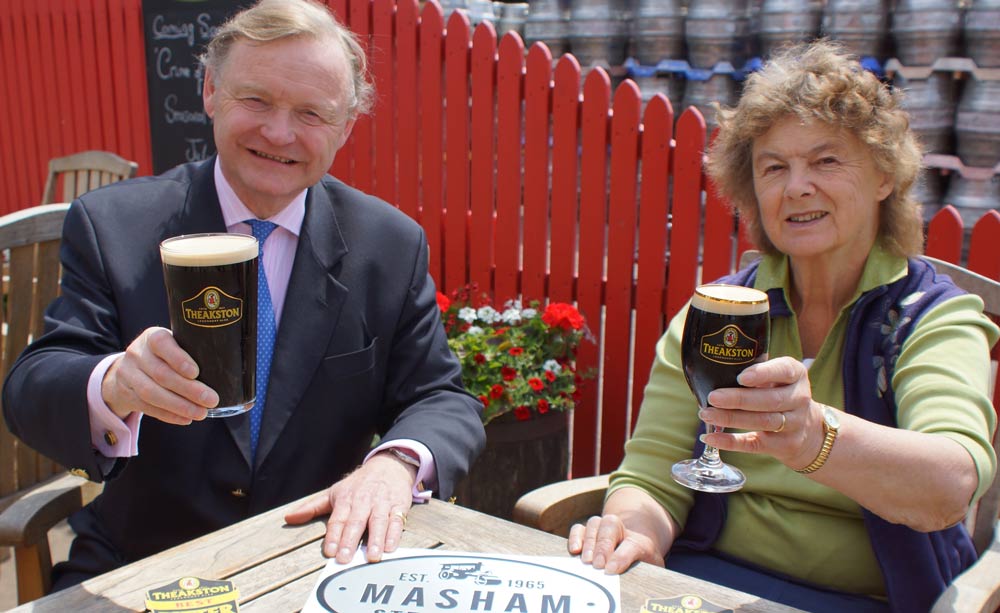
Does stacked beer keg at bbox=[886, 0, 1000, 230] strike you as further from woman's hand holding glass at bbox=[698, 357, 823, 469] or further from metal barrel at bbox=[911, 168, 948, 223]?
woman's hand holding glass at bbox=[698, 357, 823, 469]

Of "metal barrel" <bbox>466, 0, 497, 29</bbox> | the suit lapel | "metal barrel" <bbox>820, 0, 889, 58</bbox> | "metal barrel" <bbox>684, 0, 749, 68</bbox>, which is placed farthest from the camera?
"metal barrel" <bbox>466, 0, 497, 29</bbox>

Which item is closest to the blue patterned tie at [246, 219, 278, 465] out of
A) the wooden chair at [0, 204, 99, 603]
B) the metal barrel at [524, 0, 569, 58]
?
the wooden chair at [0, 204, 99, 603]

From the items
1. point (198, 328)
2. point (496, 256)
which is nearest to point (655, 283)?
point (496, 256)

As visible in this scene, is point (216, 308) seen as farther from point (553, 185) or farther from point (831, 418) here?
point (553, 185)

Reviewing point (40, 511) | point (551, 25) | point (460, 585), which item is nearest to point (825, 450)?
point (460, 585)

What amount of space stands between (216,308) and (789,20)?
638 cm

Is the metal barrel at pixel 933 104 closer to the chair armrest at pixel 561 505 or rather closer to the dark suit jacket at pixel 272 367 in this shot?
the chair armrest at pixel 561 505

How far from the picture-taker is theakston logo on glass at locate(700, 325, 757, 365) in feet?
4.49

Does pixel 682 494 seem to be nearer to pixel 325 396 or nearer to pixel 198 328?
pixel 325 396

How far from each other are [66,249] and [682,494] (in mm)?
1450

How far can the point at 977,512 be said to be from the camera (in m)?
2.02

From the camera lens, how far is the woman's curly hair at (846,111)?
1932mm

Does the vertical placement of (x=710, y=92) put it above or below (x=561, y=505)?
above

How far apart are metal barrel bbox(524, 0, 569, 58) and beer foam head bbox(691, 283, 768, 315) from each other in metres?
6.85
